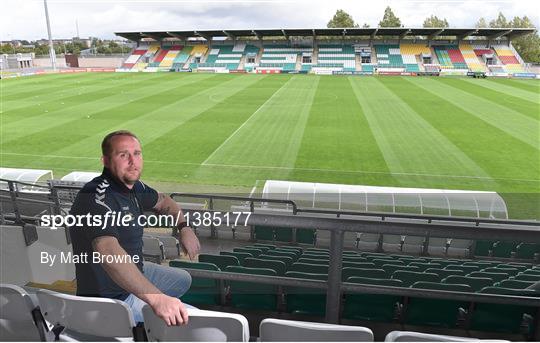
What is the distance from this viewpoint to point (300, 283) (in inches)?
96.5

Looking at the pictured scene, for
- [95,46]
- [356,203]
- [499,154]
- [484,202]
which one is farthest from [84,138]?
[95,46]

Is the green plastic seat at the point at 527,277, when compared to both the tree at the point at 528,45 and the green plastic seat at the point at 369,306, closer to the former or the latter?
the green plastic seat at the point at 369,306

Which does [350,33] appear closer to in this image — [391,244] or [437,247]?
[391,244]

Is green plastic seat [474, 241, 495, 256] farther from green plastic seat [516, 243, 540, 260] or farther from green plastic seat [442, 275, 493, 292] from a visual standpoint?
green plastic seat [442, 275, 493, 292]

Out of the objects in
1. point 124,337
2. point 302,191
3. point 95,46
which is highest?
point 95,46

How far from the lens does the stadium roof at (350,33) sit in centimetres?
5516

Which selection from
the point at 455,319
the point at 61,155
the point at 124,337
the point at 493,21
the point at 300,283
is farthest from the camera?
the point at 493,21

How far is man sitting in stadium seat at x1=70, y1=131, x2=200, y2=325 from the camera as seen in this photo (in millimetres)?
2076

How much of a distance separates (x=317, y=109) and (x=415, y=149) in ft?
→ 32.9

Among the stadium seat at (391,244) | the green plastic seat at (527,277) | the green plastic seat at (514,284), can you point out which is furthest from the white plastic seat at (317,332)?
the stadium seat at (391,244)

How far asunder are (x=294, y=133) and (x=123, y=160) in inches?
741

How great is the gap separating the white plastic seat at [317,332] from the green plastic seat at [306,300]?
1724mm

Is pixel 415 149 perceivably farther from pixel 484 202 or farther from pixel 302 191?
pixel 302 191

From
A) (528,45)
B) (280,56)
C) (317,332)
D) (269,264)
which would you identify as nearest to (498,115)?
(269,264)
